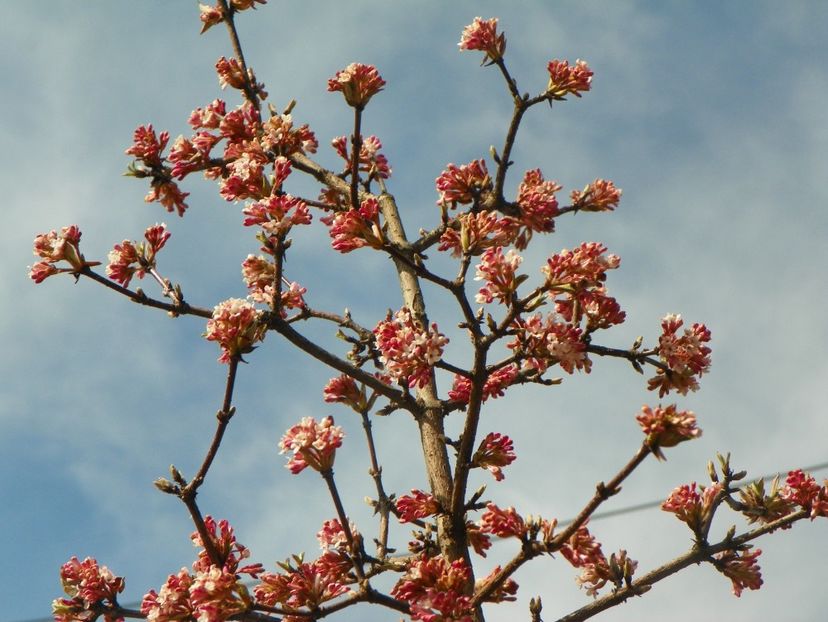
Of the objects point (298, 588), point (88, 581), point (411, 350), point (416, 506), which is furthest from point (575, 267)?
point (88, 581)

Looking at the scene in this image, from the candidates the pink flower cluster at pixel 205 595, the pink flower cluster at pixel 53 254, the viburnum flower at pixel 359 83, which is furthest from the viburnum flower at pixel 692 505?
the pink flower cluster at pixel 53 254

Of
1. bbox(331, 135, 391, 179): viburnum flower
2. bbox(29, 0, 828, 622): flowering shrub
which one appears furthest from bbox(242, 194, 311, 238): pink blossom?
bbox(331, 135, 391, 179): viburnum flower

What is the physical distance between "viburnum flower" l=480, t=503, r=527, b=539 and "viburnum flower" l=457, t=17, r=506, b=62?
264 centimetres

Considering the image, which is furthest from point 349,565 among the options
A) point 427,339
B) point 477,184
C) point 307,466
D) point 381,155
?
point 381,155

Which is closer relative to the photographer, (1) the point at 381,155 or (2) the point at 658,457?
Answer: (2) the point at 658,457

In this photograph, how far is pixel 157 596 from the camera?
3898mm

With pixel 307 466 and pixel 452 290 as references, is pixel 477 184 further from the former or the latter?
pixel 307 466

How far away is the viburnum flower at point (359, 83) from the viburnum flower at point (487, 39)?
2.36ft

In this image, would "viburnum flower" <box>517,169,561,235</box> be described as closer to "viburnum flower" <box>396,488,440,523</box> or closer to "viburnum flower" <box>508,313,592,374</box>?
"viburnum flower" <box>508,313,592,374</box>

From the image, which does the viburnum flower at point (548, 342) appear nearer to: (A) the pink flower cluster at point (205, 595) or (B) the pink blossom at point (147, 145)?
(A) the pink flower cluster at point (205, 595)

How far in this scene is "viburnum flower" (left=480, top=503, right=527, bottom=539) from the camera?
389 cm

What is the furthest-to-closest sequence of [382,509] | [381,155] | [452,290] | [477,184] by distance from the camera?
[381,155] → [382,509] → [477,184] → [452,290]

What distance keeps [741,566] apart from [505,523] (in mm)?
1405

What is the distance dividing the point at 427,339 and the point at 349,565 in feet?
3.89
